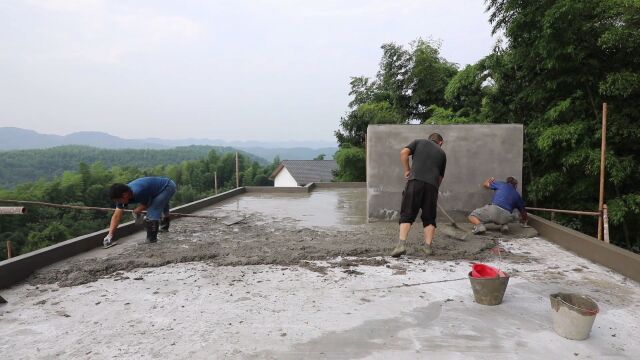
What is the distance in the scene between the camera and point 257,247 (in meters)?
4.52

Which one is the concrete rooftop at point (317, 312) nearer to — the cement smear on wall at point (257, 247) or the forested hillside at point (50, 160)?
the cement smear on wall at point (257, 247)

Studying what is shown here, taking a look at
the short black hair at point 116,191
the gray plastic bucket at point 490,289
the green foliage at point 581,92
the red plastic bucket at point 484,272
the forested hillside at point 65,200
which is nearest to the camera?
the gray plastic bucket at point 490,289

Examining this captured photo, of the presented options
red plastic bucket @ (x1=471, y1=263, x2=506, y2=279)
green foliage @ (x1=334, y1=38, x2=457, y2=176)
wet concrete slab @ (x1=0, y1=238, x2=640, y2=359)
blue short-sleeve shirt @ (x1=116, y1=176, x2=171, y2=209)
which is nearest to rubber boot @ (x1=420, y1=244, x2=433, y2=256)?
wet concrete slab @ (x1=0, y1=238, x2=640, y2=359)

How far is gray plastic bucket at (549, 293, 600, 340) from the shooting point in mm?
2266

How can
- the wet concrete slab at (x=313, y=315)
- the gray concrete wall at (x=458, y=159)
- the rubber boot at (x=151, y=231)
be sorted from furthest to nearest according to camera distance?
the gray concrete wall at (x=458, y=159)
the rubber boot at (x=151, y=231)
the wet concrete slab at (x=313, y=315)

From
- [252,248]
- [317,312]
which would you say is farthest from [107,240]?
[317,312]

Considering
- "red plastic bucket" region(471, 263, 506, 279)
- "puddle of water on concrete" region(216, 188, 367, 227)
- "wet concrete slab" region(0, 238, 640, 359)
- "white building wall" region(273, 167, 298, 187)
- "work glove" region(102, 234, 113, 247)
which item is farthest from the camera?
"white building wall" region(273, 167, 298, 187)

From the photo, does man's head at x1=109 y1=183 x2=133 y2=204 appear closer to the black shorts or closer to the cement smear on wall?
the cement smear on wall

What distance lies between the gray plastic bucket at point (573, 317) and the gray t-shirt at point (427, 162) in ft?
6.08

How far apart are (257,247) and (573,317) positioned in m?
3.06

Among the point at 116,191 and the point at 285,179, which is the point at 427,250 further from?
the point at 285,179

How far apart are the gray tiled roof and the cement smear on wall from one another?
3269 cm

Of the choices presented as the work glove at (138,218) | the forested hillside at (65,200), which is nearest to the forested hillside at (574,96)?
the work glove at (138,218)

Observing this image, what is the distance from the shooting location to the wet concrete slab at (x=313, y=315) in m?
2.26
